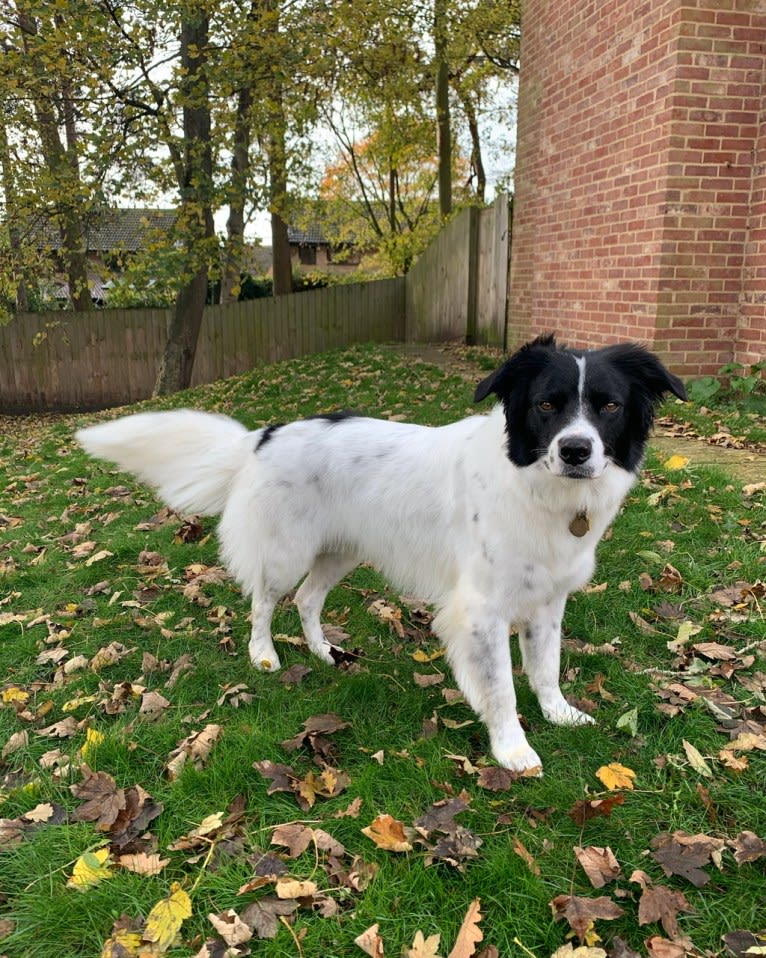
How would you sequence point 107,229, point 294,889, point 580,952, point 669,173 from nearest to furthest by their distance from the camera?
point 580,952
point 294,889
point 669,173
point 107,229

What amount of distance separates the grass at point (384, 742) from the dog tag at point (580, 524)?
0.91 metres

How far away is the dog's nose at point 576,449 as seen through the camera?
254cm

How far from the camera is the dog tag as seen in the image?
2832mm

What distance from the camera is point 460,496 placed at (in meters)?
3.14

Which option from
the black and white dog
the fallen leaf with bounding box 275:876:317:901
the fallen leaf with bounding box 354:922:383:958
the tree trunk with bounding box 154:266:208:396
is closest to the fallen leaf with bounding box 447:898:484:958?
the fallen leaf with bounding box 354:922:383:958

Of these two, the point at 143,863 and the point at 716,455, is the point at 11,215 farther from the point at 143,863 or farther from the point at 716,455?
the point at 143,863

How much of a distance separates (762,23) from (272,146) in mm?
7513

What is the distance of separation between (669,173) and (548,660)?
17.9 feet

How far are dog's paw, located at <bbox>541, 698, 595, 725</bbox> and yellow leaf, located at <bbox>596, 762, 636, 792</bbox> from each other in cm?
33

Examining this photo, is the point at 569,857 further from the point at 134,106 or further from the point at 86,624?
the point at 134,106

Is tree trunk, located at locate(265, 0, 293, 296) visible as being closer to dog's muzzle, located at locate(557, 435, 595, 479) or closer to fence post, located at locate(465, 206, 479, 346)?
fence post, located at locate(465, 206, 479, 346)

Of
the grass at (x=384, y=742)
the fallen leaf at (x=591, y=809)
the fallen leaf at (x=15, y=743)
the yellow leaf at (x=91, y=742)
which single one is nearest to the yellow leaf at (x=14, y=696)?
the grass at (x=384, y=742)

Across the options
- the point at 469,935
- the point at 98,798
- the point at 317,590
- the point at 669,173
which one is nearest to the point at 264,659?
the point at 317,590

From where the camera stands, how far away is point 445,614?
10.2 ft
